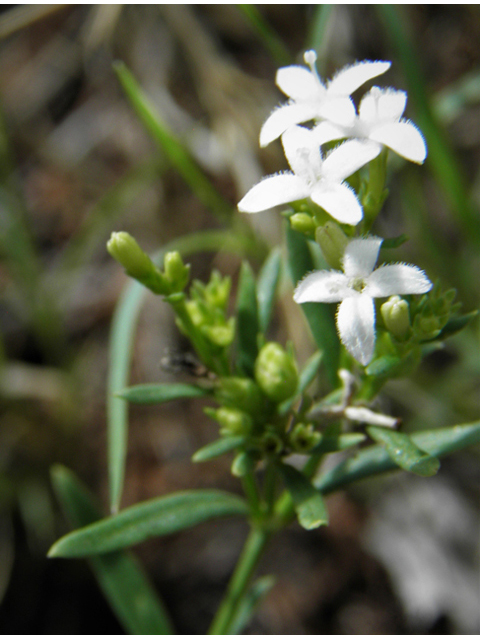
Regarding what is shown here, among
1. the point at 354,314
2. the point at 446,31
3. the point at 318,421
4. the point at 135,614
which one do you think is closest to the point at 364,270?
the point at 354,314

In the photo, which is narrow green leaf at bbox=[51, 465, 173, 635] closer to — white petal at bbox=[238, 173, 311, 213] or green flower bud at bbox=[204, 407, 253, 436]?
green flower bud at bbox=[204, 407, 253, 436]

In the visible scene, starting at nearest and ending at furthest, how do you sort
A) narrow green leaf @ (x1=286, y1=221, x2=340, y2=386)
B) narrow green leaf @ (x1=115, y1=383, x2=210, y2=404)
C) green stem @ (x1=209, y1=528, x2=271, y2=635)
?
narrow green leaf @ (x1=115, y1=383, x2=210, y2=404), narrow green leaf @ (x1=286, y1=221, x2=340, y2=386), green stem @ (x1=209, y1=528, x2=271, y2=635)

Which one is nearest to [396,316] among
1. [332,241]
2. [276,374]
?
[332,241]

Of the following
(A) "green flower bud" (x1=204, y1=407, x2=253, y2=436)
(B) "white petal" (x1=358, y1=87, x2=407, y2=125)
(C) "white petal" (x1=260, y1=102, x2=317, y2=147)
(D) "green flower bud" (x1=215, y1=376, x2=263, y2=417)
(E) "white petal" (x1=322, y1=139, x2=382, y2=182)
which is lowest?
(A) "green flower bud" (x1=204, y1=407, x2=253, y2=436)

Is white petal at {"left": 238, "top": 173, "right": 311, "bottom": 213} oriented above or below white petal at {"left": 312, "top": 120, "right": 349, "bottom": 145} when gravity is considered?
below

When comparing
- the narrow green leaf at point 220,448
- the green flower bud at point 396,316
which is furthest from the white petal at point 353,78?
the narrow green leaf at point 220,448

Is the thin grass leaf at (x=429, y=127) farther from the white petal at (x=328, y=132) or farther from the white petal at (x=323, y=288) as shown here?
the white petal at (x=323, y=288)

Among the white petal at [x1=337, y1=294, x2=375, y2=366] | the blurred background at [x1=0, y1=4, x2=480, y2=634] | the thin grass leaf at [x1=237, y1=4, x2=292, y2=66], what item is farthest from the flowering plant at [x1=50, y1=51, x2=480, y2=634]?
the blurred background at [x1=0, y1=4, x2=480, y2=634]
